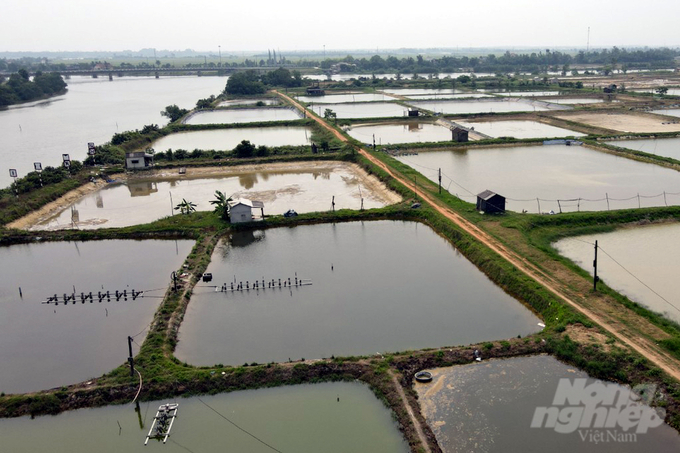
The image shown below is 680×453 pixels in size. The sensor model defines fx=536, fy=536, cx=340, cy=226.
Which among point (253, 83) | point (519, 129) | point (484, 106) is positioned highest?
point (253, 83)

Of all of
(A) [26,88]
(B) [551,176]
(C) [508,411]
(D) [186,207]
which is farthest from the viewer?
(A) [26,88]

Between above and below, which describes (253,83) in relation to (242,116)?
above

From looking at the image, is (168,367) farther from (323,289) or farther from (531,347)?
(531,347)

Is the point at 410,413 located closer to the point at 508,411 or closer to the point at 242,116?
the point at 508,411

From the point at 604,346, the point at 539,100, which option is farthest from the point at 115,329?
the point at 539,100

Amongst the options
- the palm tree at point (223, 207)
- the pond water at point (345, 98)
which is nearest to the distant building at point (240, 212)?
the palm tree at point (223, 207)

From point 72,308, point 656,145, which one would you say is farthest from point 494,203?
point 656,145

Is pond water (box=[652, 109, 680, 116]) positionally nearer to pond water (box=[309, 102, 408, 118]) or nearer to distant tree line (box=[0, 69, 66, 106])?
pond water (box=[309, 102, 408, 118])

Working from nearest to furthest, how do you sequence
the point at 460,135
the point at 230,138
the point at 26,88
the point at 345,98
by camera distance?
the point at 460,135
the point at 230,138
the point at 345,98
the point at 26,88
